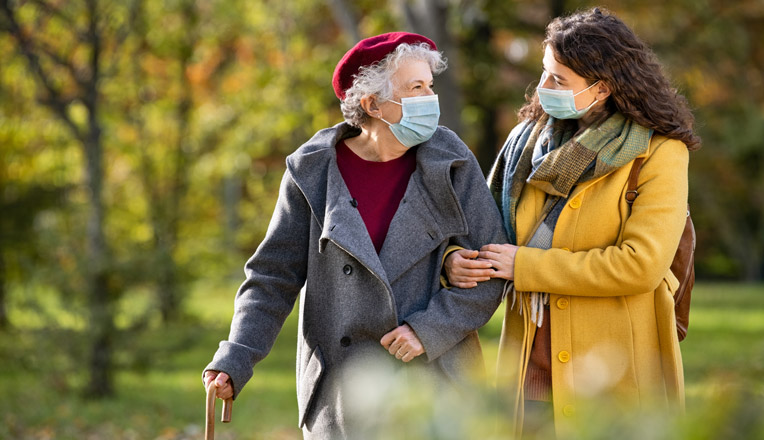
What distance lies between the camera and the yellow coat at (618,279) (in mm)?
2846

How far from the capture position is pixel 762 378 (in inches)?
292

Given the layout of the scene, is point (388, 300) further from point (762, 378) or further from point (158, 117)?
point (158, 117)

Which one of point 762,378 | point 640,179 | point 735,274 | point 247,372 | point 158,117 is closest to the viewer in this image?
point 640,179

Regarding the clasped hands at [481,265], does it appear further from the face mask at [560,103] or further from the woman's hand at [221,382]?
the woman's hand at [221,382]

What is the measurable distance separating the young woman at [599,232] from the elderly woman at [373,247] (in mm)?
124

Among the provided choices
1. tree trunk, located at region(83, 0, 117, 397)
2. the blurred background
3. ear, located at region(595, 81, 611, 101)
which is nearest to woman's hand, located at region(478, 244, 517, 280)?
ear, located at region(595, 81, 611, 101)

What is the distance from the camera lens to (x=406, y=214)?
3.02 metres

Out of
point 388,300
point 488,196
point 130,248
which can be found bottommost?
point 130,248

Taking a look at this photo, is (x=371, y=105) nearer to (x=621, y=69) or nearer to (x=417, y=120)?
(x=417, y=120)

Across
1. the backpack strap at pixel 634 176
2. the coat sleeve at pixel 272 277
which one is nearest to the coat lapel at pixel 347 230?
the coat sleeve at pixel 272 277

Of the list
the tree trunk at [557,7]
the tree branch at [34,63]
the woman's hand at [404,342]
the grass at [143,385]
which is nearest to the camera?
the woman's hand at [404,342]

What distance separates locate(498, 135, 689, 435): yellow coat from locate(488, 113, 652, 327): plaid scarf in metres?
0.05

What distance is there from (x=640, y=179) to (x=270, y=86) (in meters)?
10.4

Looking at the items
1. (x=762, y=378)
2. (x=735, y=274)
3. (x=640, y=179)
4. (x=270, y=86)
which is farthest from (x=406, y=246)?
(x=735, y=274)
